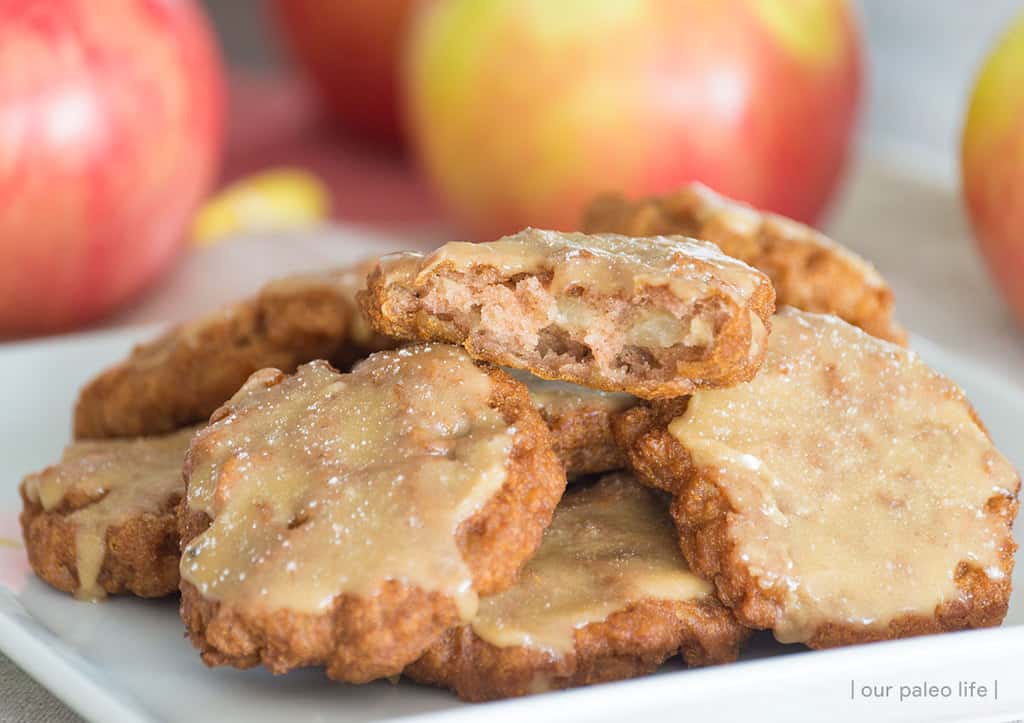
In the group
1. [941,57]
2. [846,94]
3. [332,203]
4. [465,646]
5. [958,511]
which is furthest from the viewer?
[941,57]

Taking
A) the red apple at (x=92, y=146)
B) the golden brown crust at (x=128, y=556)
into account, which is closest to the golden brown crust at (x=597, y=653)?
the golden brown crust at (x=128, y=556)

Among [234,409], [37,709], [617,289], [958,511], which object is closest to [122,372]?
[234,409]

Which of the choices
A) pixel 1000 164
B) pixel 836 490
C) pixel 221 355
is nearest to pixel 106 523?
pixel 221 355

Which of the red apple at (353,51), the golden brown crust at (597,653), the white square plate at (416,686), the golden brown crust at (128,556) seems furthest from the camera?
the red apple at (353,51)

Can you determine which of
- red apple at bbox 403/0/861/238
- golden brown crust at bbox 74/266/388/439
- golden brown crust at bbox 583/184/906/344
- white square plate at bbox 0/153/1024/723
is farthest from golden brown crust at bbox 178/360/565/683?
red apple at bbox 403/0/861/238

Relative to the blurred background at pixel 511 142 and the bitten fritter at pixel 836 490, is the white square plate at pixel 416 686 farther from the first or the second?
the blurred background at pixel 511 142

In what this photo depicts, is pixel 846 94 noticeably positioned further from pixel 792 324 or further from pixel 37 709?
pixel 37 709
